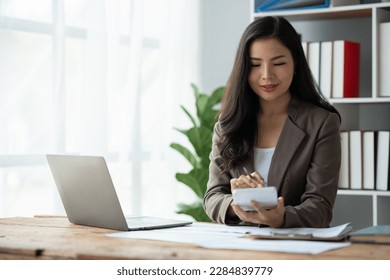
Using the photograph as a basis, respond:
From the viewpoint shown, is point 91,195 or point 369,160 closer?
point 91,195

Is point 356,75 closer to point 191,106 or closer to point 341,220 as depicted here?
point 341,220

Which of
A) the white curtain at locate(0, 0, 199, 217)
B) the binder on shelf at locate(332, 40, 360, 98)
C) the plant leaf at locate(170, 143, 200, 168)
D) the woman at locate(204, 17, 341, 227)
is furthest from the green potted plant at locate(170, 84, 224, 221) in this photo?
the woman at locate(204, 17, 341, 227)

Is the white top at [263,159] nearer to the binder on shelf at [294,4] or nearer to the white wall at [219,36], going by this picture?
the binder on shelf at [294,4]

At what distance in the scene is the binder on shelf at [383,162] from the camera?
344cm

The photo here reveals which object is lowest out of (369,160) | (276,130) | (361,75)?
(369,160)

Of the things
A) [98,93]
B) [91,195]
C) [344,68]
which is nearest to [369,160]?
[344,68]

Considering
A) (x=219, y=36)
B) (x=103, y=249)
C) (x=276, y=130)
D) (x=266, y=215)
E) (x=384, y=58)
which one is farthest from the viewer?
(x=219, y=36)

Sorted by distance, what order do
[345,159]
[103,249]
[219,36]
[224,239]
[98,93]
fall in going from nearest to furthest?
[103,249], [224,239], [345,159], [98,93], [219,36]

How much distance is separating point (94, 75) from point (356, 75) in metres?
1.31

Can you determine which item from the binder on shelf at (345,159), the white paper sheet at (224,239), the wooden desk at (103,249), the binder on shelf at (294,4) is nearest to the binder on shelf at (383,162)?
the binder on shelf at (345,159)

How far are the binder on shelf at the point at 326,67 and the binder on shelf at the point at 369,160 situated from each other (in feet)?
0.92

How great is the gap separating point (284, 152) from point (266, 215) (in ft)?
1.40

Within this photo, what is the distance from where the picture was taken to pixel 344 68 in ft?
11.6

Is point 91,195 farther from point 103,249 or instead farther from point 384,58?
point 384,58
